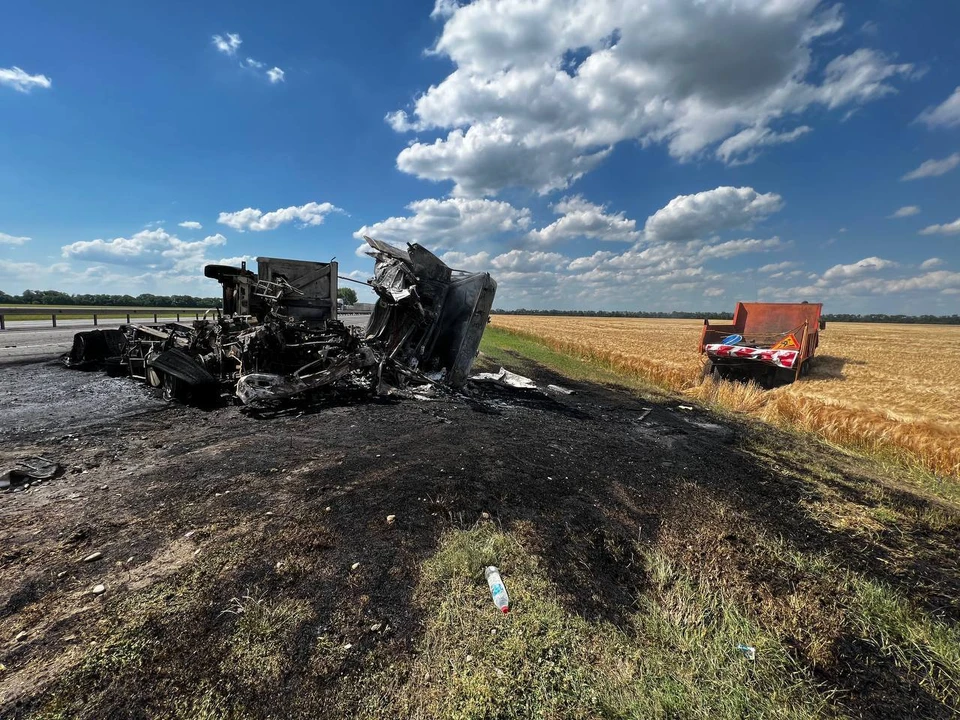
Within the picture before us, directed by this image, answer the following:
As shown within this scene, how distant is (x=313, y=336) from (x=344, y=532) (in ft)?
21.9

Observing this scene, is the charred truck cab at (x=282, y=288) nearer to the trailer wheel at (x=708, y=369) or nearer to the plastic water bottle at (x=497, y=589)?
A: the plastic water bottle at (x=497, y=589)

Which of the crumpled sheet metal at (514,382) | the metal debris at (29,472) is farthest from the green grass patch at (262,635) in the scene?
the crumpled sheet metal at (514,382)

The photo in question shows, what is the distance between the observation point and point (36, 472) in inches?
171

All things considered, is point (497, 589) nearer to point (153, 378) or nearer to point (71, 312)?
point (153, 378)

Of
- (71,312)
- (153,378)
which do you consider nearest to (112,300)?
(71,312)

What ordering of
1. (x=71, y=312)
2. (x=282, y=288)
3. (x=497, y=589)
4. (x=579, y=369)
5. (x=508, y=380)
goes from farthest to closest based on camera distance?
(x=71, y=312)
(x=579, y=369)
(x=508, y=380)
(x=282, y=288)
(x=497, y=589)

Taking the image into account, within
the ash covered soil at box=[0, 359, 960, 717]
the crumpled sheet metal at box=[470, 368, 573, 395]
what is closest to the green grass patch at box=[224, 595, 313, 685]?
the ash covered soil at box=[0, 359, 960, 717]

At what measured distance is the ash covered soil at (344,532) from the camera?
2.21 m

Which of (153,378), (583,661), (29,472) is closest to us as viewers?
(583,661)

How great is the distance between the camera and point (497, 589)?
2832mm

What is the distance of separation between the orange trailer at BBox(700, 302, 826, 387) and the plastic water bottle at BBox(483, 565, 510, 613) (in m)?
11.7

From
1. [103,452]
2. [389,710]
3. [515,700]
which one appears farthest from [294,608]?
[103,452]

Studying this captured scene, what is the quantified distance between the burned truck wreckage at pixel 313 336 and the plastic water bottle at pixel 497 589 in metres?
5.74

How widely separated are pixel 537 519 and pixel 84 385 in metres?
10.4
